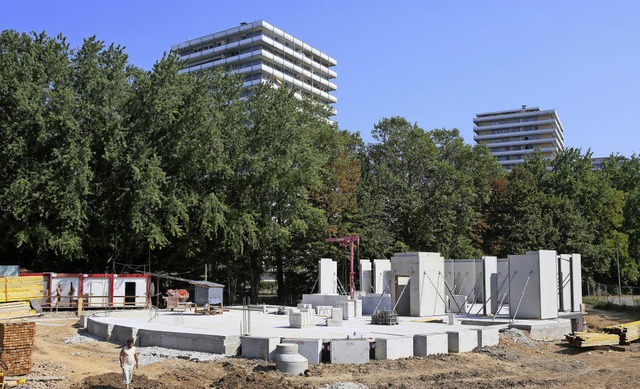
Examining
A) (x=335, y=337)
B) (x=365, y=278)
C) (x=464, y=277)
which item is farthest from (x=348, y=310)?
(x=464, y=277)

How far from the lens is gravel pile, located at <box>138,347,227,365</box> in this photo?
2025 centimetres

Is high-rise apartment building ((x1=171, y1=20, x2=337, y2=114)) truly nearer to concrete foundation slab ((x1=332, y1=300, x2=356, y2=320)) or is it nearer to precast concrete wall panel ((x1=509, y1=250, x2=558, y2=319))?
concrete foundation slab ((x1=332, y1=300, x2=356, y2=320))

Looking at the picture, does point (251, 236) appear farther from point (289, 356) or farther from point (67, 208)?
point (289, 356)

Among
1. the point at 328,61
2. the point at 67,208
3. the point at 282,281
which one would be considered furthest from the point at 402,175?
the point at 328,61

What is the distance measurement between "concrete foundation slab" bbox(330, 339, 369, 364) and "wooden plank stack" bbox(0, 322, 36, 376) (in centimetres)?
898

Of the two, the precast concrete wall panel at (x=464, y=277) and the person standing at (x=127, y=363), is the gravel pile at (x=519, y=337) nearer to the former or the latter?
the person standing at (x=127, y=363)

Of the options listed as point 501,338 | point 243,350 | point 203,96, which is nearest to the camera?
point 243,350

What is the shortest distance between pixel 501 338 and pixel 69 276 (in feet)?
83.6

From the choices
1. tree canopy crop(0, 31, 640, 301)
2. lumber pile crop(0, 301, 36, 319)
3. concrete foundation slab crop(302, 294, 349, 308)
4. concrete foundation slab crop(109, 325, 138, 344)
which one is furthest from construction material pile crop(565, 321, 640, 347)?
lumber pile crop(0, 301, 36, 319)

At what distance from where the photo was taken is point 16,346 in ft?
57.8

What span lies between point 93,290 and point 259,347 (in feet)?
69.0

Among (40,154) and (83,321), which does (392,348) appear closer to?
(83,321)

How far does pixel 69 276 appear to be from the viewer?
37.2m

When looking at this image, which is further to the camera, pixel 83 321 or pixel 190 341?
pixel 83 321
